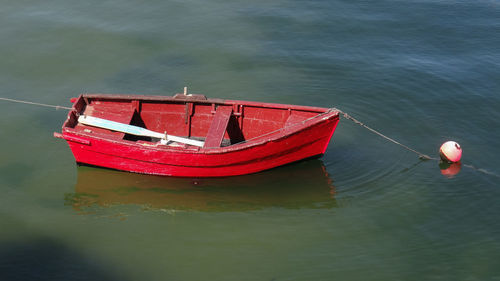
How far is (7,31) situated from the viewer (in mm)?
22750

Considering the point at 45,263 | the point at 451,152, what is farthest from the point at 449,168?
the point at 45,263

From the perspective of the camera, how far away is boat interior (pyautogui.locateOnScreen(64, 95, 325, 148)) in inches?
613

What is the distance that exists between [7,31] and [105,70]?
17.6ft

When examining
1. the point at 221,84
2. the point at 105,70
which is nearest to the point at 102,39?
the point at 105,70

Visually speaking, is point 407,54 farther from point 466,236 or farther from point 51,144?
point 51,144

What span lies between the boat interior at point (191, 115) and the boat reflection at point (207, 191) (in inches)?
51.5

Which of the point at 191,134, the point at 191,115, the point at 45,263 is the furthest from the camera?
the point at 191,134

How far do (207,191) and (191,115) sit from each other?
2.64 metres

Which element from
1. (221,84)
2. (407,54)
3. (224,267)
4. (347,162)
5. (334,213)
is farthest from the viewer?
(407,54)

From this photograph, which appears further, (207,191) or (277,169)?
(277,169)

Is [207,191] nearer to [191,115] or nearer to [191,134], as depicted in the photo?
[191,134]

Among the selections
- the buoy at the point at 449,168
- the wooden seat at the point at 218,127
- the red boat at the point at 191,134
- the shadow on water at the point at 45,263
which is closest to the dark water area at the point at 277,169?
the shadow on water at the point at 45,263

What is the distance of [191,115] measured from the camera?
1639 cm

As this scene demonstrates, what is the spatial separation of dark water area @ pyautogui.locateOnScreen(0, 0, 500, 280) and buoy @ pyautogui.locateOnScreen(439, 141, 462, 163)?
1.56ft
